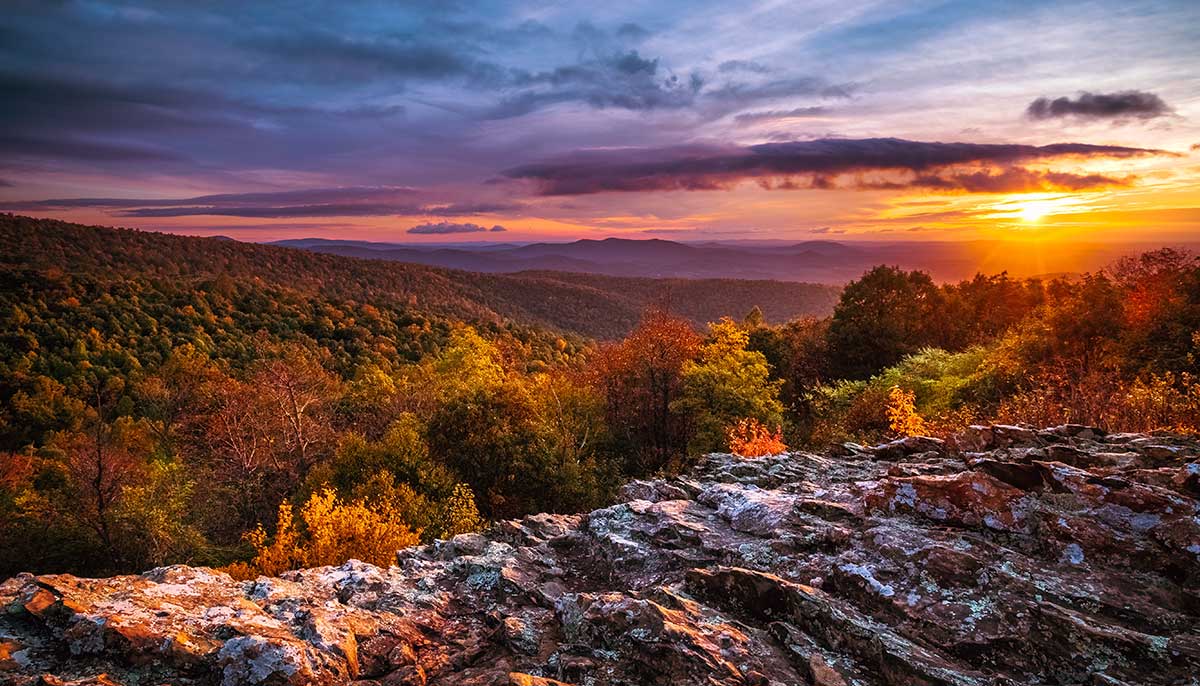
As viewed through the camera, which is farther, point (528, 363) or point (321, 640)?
point (528, 363)

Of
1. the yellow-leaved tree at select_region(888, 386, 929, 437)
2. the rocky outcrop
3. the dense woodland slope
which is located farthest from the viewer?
the dense woodland slope

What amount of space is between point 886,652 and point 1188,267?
36.3 metres

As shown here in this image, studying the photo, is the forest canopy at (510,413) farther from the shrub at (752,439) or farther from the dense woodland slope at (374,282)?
the dense woodland slope at (374,282)

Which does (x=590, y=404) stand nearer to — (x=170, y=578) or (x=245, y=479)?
(x=245, y=479)

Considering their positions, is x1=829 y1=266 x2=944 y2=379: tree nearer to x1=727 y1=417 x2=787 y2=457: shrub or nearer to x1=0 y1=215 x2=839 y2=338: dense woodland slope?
x1=727 y1=417 x2=787 y2=457: shrub

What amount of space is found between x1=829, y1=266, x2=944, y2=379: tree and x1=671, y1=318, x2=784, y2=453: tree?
792 inches

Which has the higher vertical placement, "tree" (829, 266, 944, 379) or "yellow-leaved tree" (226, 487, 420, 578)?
"tree" (829, 266, 944, 379)

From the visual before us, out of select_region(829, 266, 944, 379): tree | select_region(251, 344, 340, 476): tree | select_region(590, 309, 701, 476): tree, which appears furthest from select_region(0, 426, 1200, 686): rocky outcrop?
select_region(829, 266, 944, 379): tree

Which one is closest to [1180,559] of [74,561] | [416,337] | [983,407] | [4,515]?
[983,407]

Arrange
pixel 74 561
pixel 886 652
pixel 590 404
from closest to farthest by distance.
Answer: pixel 886 652 → pixel 74 561 → pixel 590 404

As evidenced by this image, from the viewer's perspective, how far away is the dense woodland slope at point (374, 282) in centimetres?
10381

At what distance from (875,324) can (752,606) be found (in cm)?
4732

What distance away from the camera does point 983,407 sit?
88.5 ft

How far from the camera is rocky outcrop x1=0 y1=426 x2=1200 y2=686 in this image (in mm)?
5918
